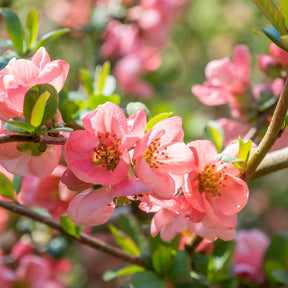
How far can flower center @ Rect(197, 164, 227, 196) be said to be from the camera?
0.67 m

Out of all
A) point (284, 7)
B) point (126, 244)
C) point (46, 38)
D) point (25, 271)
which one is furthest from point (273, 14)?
point (25, 271)

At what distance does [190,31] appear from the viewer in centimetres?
271

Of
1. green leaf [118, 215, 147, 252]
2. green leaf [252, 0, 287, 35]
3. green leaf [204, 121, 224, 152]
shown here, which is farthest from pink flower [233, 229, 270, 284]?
green leaf [252, 0, 287, 35]

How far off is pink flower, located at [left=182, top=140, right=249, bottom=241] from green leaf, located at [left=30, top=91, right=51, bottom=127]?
0.69ft

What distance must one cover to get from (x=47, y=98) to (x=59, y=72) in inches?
2.1

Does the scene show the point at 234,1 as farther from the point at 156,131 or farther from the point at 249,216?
the point at 156,131

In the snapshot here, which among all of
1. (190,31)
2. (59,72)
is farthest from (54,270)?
(190,31)

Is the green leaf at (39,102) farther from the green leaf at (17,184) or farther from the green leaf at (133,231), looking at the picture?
the green leaf at (133,231)

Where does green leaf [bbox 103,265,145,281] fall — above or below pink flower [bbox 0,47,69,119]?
below

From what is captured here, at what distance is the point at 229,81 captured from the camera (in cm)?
95

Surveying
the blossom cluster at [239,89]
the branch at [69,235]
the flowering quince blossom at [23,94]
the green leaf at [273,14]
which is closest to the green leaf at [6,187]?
the branch at [69,235]

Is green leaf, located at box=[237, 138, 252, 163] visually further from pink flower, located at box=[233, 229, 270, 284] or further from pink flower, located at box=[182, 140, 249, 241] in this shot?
pink flower, located at box=[233, 229, 270, 284]

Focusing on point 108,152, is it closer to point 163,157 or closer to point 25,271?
point 163,157

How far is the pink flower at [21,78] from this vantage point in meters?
0.56
